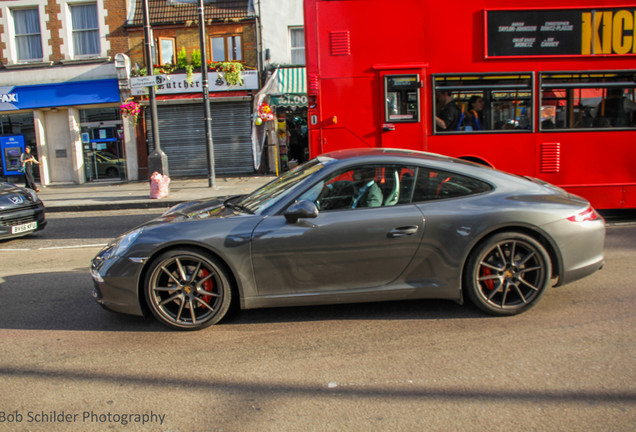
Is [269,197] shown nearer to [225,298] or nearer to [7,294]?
[225,298]

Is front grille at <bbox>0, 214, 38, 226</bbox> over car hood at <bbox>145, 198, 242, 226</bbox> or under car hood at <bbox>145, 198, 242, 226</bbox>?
under

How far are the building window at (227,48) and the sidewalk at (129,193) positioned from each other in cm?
460

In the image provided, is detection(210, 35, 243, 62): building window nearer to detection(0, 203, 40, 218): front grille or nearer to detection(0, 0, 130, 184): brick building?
detection(0, 0, 130, 184): brick building

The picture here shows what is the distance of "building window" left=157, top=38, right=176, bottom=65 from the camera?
19.5 m

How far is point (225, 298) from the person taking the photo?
428cm

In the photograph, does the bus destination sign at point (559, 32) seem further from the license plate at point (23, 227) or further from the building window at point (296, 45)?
the building window at point (296, 45)

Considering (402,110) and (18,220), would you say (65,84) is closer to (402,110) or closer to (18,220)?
(18,220)

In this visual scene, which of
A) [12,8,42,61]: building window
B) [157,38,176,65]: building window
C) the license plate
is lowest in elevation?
the license plate

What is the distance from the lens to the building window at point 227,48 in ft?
63.7

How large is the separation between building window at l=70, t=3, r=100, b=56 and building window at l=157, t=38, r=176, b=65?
265 centimetres

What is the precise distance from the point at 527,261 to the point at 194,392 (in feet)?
9.51

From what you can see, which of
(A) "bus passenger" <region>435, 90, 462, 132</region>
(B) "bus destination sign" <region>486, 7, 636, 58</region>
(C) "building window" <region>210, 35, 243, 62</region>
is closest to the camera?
(B) "bus destination sign" <region>486, 7, 636, 58</region>

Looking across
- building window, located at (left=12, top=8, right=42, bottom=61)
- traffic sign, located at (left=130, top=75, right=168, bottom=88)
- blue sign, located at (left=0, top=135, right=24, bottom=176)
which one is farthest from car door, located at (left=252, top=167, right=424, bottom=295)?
building window, located at (left=12, top=8, right=42, bottom=61)

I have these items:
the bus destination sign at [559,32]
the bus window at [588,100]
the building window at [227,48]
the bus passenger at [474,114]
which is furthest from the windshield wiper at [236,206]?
the building window at [227,48]
